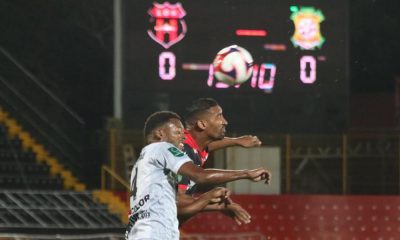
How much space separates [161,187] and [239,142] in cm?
150

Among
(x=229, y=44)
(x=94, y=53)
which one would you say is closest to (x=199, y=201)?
(x=229, y=44)

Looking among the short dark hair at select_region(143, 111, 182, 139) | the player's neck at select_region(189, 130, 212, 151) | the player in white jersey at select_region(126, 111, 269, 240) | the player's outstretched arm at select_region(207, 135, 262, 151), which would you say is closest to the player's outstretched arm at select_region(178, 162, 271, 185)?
the player in white jersey at select_region(126, 111, 269, 240)

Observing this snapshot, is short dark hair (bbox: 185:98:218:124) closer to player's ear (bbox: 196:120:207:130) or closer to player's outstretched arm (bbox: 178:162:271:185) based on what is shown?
player's ear (bbox: 196:120:207:130)

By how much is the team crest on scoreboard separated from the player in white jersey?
376 inches

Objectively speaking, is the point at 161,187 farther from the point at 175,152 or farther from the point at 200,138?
the point at 200,138

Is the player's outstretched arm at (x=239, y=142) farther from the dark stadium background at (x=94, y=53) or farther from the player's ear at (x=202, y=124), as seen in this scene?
the dark stadium background at (x=94, y=53)

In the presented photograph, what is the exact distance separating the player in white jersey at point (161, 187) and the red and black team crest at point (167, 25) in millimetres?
9168

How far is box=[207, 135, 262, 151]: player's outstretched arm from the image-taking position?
6113mm

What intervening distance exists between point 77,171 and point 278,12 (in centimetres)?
374

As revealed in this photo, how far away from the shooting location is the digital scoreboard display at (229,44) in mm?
14047

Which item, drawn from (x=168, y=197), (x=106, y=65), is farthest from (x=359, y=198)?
(x=106, y=65)

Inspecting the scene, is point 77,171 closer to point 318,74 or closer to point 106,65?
point 318,74

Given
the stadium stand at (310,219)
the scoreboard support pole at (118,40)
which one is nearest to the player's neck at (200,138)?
the stadium stand at (310,219)

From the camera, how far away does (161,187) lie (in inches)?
188
